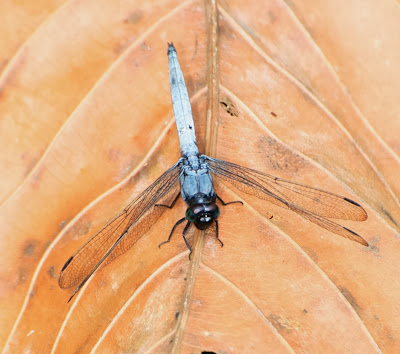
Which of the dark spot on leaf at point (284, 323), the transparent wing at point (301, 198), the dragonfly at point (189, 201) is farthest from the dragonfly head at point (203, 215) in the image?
the dark spot on leaf at point (284, 323)

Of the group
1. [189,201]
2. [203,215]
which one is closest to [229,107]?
[189,201]

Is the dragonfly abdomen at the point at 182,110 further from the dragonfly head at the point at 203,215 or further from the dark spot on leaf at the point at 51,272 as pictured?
the dark spot on leaf at the point at 51,272

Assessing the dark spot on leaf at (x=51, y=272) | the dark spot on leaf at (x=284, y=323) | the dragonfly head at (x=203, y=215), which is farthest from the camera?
the dark spot on leaf at (x=51, y=272)

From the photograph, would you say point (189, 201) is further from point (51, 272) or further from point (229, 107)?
point (51, 272)

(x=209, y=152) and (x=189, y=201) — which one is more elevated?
(x=209, y=152)

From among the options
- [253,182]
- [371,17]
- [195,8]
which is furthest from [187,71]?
[371,17]

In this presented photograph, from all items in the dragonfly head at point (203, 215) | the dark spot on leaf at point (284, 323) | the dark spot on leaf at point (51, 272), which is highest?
the dragonfly head at point (203, 215)
